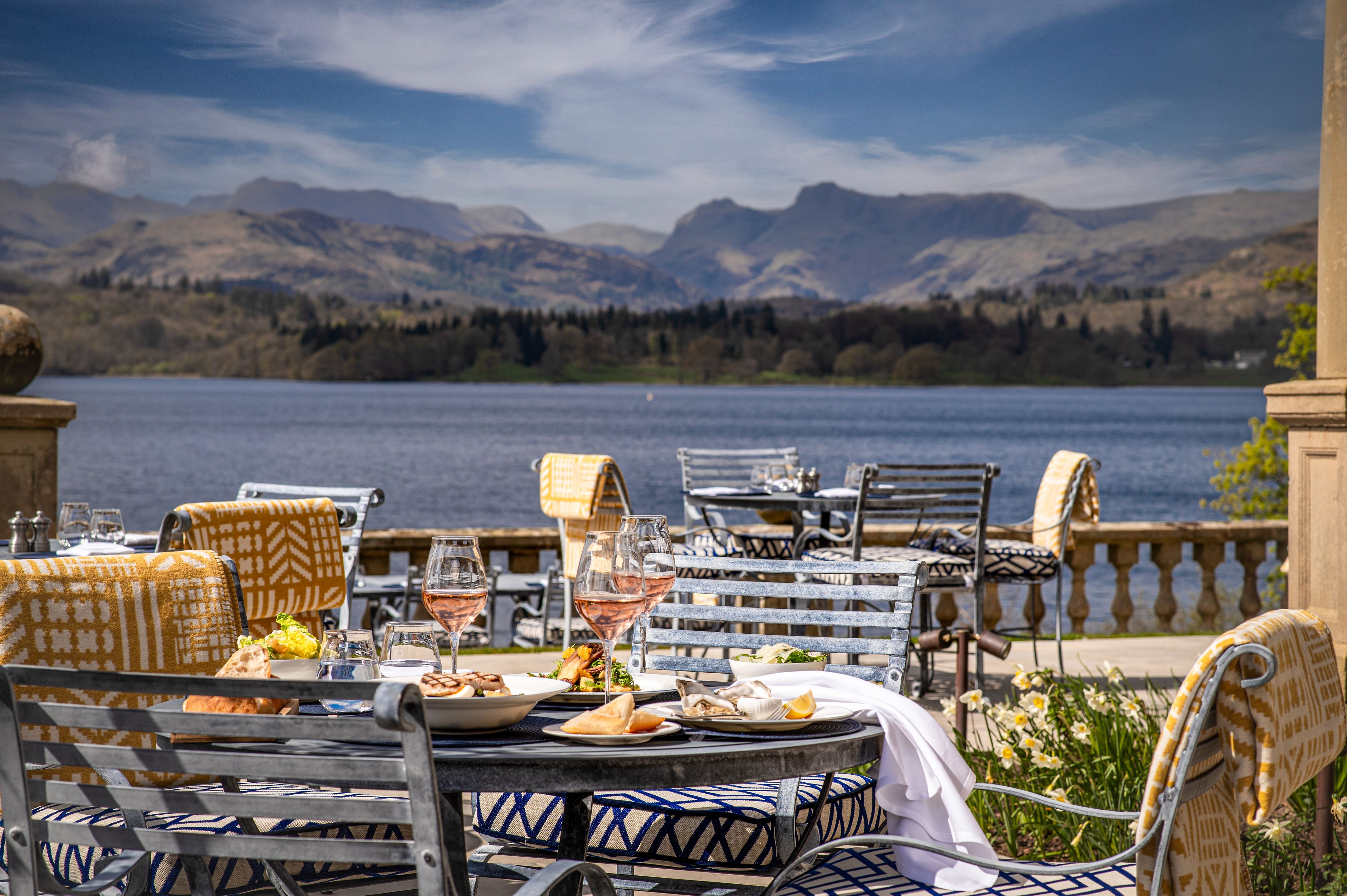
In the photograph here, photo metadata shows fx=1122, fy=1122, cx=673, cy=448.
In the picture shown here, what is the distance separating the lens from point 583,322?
110 m

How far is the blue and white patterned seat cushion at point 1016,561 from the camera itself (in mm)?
5344

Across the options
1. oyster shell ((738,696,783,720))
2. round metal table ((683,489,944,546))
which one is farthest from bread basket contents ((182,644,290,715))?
round metal table ((683,489,944,546))

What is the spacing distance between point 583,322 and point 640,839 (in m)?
109

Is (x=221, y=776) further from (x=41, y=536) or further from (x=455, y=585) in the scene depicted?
(x=41, y=536)

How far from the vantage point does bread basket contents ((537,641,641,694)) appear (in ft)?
6.21

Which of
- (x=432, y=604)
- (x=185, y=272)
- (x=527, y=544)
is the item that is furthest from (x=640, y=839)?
(x=185, y=272)

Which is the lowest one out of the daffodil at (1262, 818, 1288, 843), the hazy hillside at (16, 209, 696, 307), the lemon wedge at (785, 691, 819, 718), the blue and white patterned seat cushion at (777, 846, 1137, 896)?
the daffodil at (1262, 818, 1288, 843)

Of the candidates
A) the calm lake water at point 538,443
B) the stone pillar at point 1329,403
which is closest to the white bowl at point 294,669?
the stone pillar at point 1329,403

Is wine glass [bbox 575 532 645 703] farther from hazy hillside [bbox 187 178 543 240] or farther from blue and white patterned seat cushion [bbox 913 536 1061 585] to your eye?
hazy hillside [bbox 187 178 543 240]

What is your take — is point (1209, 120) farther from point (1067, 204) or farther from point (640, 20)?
point (640, 20)

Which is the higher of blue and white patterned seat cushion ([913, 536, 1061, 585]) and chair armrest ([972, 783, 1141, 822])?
chair armrest ([972, 783, 1141, 822])

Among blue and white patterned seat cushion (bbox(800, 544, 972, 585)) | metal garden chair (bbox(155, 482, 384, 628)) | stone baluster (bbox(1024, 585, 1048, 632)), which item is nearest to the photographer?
metal garden chair (bbox(155, 482, 384, 628))

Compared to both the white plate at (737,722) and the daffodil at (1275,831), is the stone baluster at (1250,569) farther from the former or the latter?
the white plate at (737,722)

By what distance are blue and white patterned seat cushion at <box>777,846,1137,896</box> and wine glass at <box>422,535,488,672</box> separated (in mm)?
747
